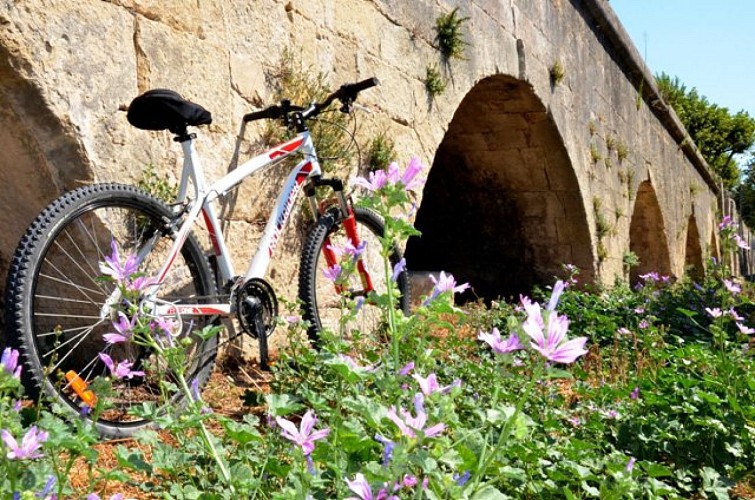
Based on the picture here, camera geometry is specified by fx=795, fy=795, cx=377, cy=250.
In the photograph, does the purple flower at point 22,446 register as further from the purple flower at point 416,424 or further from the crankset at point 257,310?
the crankset at point 257,310

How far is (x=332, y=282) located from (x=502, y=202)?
4373mm

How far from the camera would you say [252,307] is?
2.64 m

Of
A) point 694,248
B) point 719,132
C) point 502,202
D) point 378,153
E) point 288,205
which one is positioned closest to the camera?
point 288,205

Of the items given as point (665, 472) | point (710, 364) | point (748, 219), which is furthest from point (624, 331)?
point (748, 219)

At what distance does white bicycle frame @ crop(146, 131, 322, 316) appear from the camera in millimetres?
2354

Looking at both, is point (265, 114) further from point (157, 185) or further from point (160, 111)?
point (160, 111)

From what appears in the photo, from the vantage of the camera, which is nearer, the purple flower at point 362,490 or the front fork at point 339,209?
the purple flower at point 362,490

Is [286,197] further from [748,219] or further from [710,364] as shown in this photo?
[748,219]

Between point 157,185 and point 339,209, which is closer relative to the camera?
point 157,185

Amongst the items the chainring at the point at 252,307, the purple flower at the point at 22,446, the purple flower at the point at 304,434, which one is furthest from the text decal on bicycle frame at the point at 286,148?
the purple flower at the point at 22,446

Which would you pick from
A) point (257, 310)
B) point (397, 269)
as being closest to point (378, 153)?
point (257, 310)

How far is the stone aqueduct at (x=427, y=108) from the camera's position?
2469mm

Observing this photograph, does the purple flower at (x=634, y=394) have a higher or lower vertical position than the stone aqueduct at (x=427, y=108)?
lower

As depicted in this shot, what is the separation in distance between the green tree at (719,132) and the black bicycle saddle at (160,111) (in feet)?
84.9
